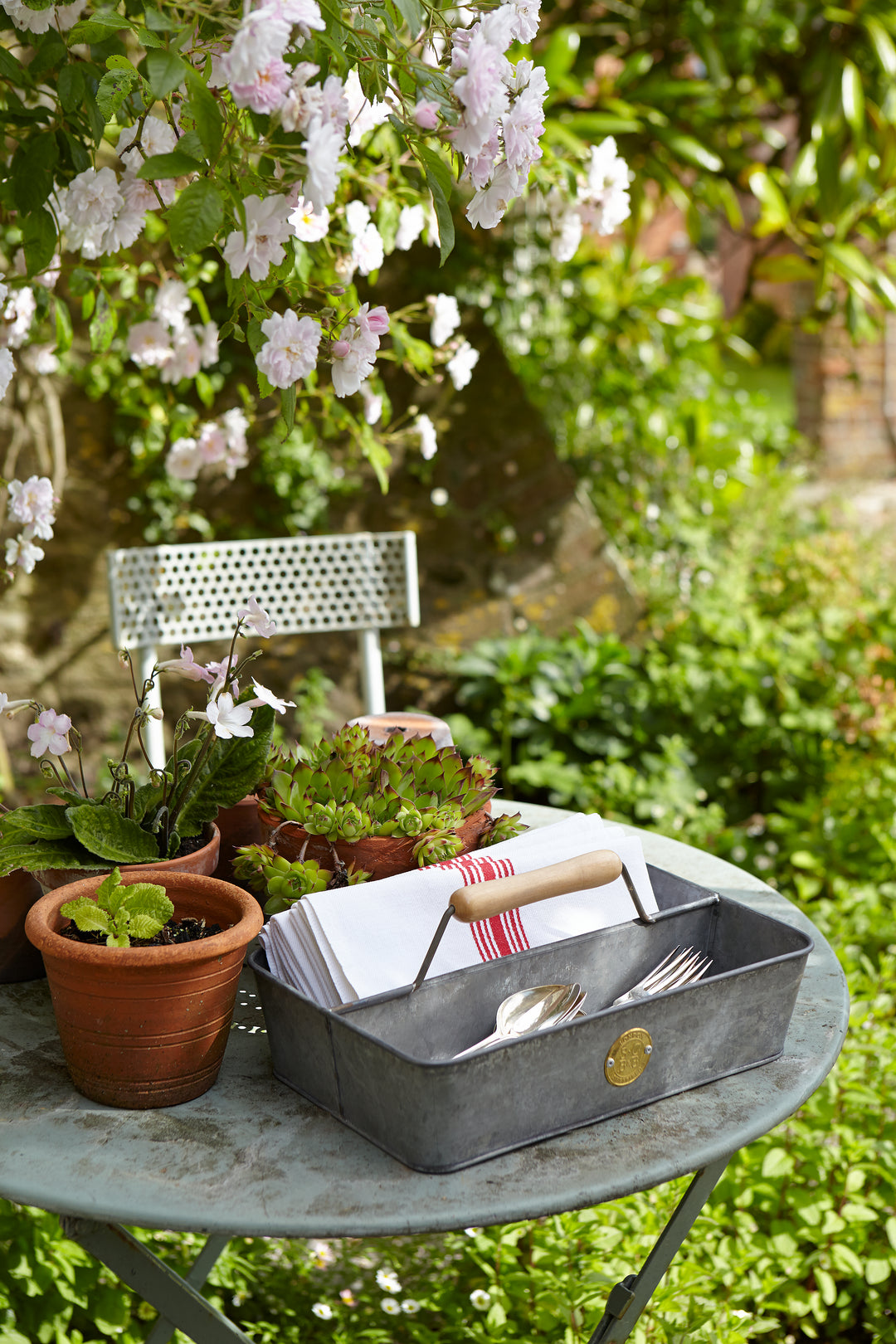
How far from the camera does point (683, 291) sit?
13.9 ft

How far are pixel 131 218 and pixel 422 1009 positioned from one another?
88cm

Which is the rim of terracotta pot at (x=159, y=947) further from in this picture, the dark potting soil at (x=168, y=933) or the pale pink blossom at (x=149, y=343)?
the pale pink blossom at (x=149, y=343)

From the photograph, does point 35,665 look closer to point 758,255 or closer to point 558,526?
point 558,526

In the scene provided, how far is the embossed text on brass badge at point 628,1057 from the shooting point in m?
0.93

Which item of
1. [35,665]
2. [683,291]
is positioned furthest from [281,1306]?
[683,291]

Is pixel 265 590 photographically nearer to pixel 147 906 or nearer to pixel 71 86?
pixel 71 86

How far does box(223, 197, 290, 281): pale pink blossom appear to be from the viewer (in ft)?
3.08

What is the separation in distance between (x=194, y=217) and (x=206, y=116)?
7 centimetres

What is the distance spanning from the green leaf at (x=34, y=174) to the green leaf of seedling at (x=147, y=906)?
69cm

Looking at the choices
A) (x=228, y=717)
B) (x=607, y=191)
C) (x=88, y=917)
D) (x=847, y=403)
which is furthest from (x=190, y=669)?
(x=847, y=403)

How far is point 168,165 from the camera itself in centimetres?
89

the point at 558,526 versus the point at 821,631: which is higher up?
the point at 558,526

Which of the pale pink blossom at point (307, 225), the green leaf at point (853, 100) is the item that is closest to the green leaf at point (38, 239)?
the pale pink blossom at point (307, 225)

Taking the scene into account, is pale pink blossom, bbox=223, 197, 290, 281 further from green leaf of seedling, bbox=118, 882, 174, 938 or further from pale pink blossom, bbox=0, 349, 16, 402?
green leaf of seedling, bbox=118, 882, 174, 938
